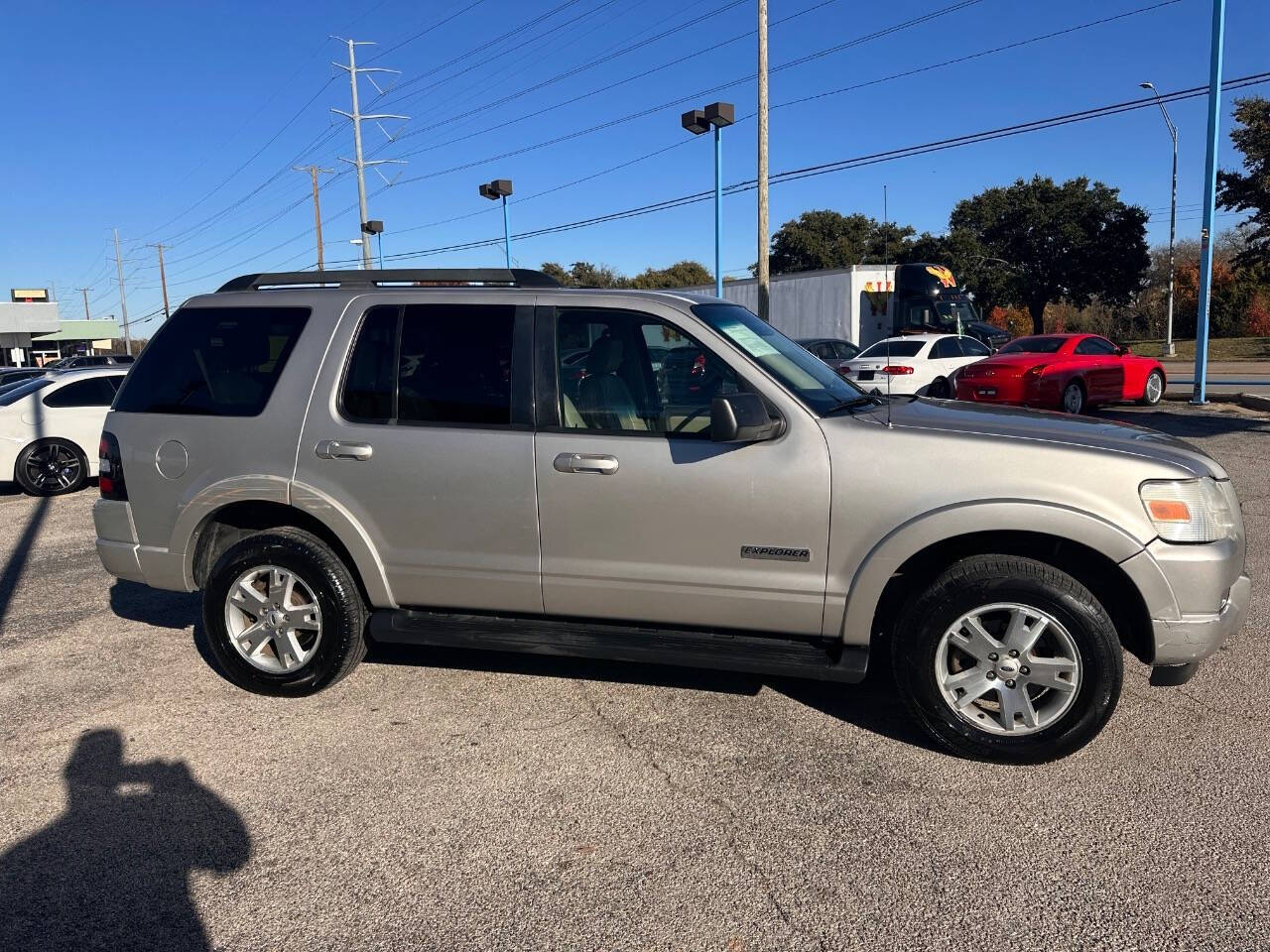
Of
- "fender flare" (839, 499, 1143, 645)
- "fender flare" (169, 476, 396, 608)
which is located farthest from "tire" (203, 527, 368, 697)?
"fender flare" (839, 499, 1143, 645)

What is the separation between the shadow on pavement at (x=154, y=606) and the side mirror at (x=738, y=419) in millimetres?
3766

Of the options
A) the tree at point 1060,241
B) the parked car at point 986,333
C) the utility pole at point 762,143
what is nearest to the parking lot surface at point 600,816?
the utility pole at point 762,143

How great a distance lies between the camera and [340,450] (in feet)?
14.3

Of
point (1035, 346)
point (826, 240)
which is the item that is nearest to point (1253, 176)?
point (1035, 346)

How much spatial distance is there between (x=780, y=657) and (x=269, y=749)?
2186 mm

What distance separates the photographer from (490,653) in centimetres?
516

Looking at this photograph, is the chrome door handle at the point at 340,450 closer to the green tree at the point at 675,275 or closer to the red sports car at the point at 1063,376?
the red sports car at the point at 1063,376

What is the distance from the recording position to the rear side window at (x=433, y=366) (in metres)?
4.26

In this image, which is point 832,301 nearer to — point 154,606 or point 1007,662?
point 154,606

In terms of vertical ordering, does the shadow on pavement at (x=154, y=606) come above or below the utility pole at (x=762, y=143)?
below

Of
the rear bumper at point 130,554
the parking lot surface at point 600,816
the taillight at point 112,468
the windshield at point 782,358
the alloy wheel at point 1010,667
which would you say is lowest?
the parking lot surface at point 600,816

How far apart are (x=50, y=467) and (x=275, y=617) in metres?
8.80

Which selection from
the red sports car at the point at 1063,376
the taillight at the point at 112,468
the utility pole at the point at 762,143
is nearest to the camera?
the taillight at the point at 112,468

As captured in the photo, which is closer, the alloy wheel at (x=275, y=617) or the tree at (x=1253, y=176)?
the alloy wheel at (x=275, y=617)
